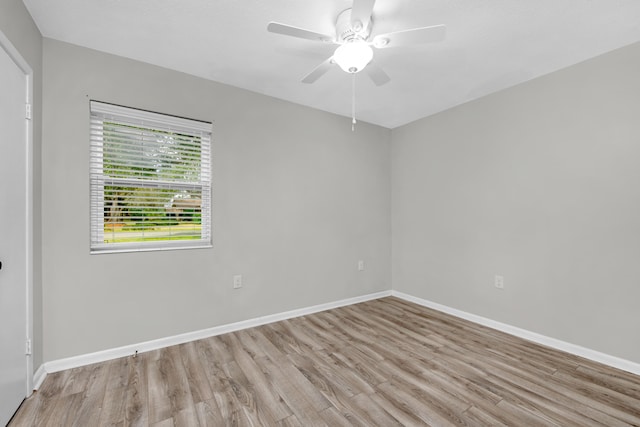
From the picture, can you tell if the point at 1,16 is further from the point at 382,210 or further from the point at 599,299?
the point at 599,299

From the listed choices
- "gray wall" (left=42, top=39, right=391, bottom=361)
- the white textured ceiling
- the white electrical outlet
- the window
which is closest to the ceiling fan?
the white textured ceiling

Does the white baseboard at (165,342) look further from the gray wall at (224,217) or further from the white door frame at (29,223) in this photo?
the white door frame at (29,223)

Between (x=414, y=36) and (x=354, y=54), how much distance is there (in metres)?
0.36

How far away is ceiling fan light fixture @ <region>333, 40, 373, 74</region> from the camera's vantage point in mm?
1721

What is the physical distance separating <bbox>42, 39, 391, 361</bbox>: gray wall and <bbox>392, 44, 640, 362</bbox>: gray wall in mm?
902

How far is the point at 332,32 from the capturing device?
2006mm

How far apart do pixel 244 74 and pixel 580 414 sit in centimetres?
346

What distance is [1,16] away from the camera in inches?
59.0

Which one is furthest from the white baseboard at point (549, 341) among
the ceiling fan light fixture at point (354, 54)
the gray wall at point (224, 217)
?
the ceiling fan light fixture at point (354, 54)

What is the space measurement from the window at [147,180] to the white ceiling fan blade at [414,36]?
1.80 meters

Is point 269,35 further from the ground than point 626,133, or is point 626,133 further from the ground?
point 269,35

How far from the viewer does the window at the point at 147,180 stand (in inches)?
89.4

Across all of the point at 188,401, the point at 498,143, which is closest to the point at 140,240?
the point at 188,401

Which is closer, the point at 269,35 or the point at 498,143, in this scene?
the point at 269,35
